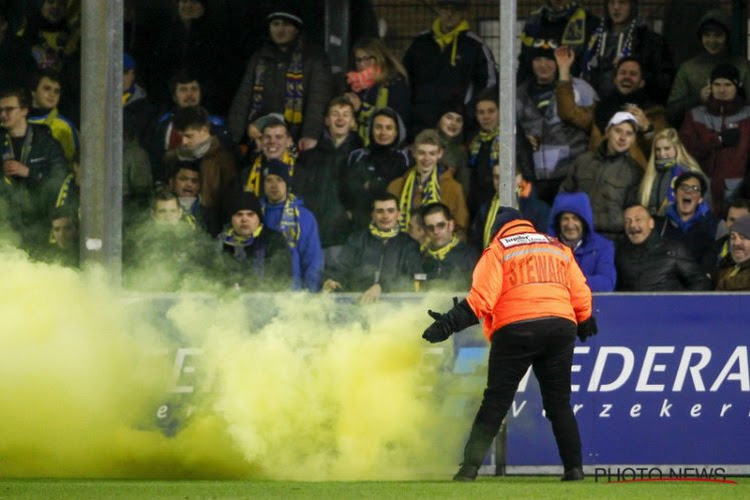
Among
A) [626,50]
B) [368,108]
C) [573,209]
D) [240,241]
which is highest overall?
[626,50]

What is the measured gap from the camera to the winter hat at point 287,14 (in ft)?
41.4

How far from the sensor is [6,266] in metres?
10.1

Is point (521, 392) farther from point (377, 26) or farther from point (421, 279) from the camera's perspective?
point (377, 26)

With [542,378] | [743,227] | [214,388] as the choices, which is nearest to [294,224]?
[214,388]

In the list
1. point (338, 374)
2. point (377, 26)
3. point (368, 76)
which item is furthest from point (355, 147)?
point (338, 374)

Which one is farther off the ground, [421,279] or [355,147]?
[355,147]

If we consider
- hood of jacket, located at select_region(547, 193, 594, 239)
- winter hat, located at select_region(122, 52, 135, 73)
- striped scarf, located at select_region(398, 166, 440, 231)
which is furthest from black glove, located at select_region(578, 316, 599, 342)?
winter hat, located at select_region(122, 52, 135, 73)

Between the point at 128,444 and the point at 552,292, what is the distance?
2878 mm

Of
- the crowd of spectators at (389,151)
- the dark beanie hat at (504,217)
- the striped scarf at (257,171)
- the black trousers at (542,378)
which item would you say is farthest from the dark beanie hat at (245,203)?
the black trousers at (542,378)

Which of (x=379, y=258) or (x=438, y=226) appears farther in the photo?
(x=379, y=258)

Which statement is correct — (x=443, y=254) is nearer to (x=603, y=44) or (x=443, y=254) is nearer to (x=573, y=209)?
(x=573, y=209)

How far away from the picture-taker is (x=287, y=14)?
12.7 m

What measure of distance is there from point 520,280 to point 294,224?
9.38 ft

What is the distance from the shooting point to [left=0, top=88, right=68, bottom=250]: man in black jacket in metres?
12.0
